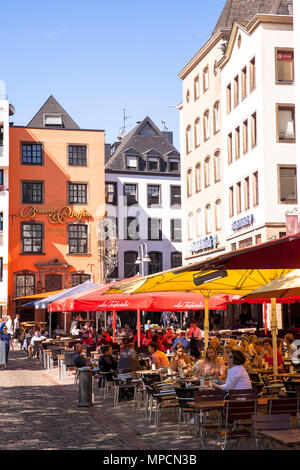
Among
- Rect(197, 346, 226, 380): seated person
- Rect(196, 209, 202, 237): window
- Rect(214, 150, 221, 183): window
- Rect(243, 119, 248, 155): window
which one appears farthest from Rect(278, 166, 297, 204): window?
Rect(197, 346, 226, 380): seated person

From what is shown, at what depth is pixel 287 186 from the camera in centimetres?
3959

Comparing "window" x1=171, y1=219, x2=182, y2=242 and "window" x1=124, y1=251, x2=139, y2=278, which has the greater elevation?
"window" x1=171, y1=219, x2=182, y2=242

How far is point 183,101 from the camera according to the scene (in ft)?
183

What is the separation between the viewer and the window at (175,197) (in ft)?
234

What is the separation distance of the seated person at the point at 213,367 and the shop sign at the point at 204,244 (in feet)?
107

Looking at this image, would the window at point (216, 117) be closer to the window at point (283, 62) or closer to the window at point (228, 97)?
the window at point (228, 97)

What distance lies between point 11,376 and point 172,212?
45.4 m

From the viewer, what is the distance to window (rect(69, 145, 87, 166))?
201 ft

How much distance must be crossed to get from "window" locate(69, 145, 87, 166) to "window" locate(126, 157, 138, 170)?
10741 mm

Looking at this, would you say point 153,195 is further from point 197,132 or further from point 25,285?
point 197,132

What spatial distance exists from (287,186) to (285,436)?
3238cm

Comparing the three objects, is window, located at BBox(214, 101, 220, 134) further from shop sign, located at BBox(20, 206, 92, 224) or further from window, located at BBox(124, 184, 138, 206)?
window, located at BBox(124, 184, 138, 206)
